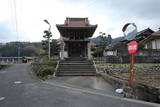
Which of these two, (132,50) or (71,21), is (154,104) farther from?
(71,21)

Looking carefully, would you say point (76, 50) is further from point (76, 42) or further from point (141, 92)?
point (141, 92)

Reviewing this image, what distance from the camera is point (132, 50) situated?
543 cm

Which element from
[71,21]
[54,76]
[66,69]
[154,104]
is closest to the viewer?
[154,104]

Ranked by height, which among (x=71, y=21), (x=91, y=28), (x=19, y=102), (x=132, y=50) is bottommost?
(x=19, y=102)

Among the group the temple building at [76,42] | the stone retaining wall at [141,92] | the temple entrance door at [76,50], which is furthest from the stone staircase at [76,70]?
the stone retaining wall at [141,92]

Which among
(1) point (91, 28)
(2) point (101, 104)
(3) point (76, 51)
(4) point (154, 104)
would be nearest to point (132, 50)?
(4) point (154, 104)

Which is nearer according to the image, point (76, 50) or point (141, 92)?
point (141, 92)

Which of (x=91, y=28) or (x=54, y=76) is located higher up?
(x=91, y=28)

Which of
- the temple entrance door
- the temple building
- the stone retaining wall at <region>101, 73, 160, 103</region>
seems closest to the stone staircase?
the temple building

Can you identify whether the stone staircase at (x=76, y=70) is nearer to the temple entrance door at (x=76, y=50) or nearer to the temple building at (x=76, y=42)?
the temple building at (x=76, y=42)

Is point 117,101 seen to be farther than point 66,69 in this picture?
No

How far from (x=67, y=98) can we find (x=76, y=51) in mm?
13211

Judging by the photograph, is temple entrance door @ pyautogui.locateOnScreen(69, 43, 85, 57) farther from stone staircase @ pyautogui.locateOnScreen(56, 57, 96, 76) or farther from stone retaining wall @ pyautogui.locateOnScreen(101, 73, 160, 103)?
stone retaining wall @ pyautogui.locateOnScreen(101, 73, 160, 103)

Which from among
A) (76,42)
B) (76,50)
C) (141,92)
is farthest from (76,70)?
(141,92)
